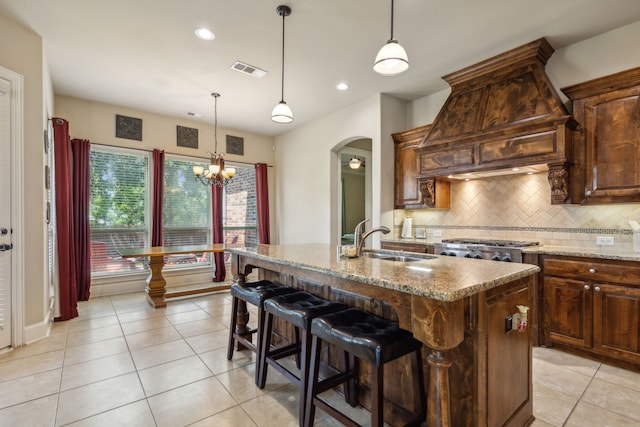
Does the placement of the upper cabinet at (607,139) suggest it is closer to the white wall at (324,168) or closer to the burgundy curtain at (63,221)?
the white wall at (324,168)

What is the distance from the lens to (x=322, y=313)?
2.00m

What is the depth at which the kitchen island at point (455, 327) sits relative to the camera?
135 centimetres

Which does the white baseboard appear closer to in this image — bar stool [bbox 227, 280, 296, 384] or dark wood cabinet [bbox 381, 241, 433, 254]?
bar stool [bbox 227, 280, 296, 384]

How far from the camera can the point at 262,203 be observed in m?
6.48

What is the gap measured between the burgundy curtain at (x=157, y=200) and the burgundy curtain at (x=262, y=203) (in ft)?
5.99

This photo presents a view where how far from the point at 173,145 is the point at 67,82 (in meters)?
1.68

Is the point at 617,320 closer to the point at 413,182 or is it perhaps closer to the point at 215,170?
the point at 413,182

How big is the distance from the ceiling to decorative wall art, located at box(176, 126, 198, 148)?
44.1 inches

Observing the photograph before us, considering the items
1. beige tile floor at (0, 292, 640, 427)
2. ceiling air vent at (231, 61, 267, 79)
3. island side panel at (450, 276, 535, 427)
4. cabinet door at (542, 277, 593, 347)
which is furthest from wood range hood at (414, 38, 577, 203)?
ceiling air vent at (231, 61, 267, 79)

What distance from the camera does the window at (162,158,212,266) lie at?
5.64 meters

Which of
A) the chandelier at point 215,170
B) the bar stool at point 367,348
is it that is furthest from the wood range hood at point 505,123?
the chandelier at point 215,170

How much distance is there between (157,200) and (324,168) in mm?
2848

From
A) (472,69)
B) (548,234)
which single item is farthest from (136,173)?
(548,234)

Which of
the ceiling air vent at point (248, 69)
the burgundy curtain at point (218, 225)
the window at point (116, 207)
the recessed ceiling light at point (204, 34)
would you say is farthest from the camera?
the burgundy curtain at point (218, 225)
